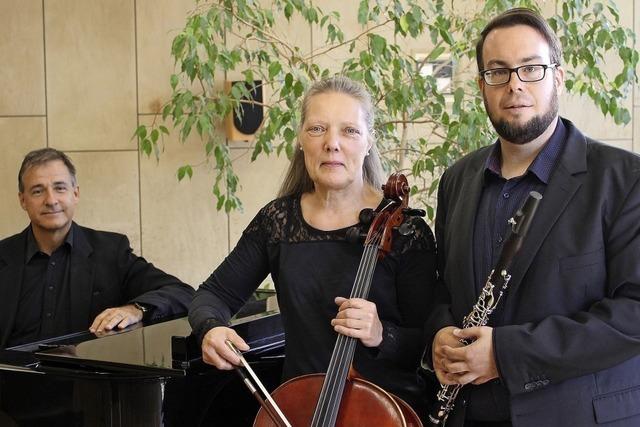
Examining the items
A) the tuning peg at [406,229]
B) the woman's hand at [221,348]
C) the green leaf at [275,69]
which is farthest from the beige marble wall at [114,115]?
the tuning peg at [406,229]

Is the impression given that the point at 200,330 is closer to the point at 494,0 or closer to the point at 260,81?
the point at 494,0

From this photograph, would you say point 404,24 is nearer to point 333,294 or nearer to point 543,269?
point 333,294

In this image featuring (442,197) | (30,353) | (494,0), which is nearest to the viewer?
(442,197)

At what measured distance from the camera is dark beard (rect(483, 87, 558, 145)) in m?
1.62

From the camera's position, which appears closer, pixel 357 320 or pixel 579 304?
pixel 579 304

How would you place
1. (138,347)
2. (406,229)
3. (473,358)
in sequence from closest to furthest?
(473,358), (406,229), (138,347)

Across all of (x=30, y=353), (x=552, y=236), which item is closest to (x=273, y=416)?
(x=552, y=236)

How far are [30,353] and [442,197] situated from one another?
1.10 m

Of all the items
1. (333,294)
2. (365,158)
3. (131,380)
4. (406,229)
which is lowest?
(131,380)

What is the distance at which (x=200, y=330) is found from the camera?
1913 millimetres

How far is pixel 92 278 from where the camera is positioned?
2.86 metres

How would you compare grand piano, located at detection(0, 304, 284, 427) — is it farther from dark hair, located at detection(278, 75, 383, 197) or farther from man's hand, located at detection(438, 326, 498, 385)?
man's hand, located at detection(438, 326, 498, 385)

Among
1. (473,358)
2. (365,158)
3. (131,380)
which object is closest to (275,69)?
(365,158)

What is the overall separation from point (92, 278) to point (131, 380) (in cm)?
90
